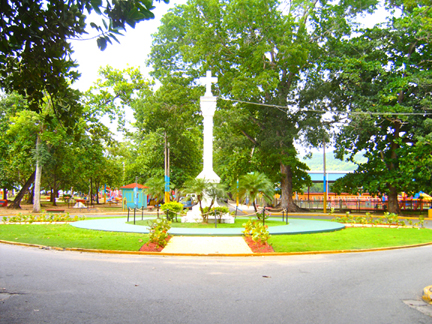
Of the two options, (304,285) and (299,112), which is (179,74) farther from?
(304,285)

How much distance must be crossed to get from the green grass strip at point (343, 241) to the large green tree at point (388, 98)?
1535 centimetres

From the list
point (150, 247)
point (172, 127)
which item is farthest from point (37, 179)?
point (150, 247)

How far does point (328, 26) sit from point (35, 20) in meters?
31.6

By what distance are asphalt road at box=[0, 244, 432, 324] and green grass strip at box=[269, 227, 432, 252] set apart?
5.09ft

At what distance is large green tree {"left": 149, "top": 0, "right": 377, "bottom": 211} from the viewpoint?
3092cm

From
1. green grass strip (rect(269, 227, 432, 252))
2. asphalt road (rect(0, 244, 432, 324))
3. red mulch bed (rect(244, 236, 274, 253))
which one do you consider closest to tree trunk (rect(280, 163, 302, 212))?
green grass strip (rect(269, 227, 432, 252))

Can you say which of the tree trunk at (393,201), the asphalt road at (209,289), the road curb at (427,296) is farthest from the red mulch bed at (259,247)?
the tree trunk at (393,201)

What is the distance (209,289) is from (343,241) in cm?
863

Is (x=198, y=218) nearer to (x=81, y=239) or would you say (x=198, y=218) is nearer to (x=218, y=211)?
(x=218, y=211)

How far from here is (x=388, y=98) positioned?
98.5ft

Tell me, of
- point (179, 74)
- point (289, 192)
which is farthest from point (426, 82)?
point (179, 74)

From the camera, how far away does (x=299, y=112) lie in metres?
35.4

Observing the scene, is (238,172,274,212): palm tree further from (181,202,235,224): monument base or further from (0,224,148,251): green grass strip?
(0,224,148,251): green grass strip

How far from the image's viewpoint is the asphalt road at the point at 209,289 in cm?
551
